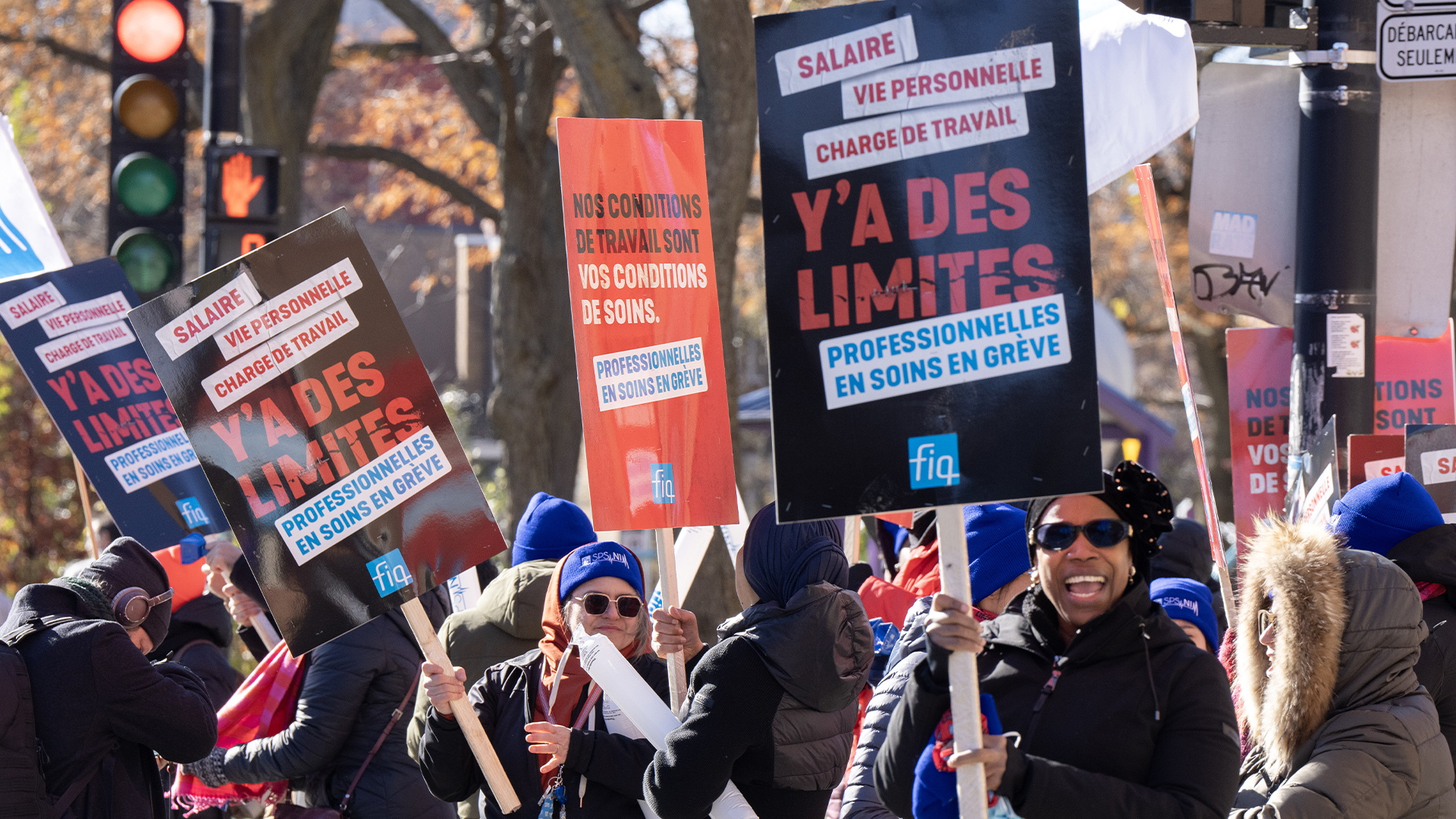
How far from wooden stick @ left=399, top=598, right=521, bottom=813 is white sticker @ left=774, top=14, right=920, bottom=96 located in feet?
5.93

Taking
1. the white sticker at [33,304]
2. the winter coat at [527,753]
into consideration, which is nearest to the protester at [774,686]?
the winter coat at [527,753]

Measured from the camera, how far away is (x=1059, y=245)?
3.27m

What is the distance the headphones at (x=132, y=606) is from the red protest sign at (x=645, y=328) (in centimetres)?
144

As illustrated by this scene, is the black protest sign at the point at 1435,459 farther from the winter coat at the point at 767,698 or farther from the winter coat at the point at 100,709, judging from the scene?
the winter coat at the point at 100,709

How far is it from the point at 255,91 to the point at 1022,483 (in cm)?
1013

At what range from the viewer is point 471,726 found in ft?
13.9

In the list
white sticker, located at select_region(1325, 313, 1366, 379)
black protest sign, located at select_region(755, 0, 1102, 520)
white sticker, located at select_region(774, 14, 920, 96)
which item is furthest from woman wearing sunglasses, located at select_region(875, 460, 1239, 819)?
white sticker, located at select_region(1325, 313, 1366, 379)

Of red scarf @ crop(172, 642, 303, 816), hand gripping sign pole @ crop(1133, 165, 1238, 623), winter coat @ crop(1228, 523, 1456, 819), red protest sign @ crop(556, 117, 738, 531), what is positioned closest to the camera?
winter coat @ crop(1228, 523, 1456, 819)

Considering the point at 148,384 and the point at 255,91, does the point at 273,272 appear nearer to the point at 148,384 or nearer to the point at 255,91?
the point at 148,384

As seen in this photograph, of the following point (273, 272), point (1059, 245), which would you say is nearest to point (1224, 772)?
point (1059, 245)

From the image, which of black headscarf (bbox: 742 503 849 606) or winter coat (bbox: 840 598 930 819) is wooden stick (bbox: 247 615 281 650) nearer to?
black headscarf (bbox: 742 503 849 606)

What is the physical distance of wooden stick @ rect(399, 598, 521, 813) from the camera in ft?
13.9

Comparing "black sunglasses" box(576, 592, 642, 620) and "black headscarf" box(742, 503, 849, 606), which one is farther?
"black sunglasses" box(576, 592, 642, 620)

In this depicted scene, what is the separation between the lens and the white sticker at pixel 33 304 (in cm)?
686
